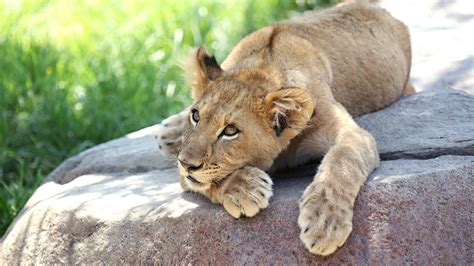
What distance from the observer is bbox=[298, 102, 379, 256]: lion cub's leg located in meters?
3.14

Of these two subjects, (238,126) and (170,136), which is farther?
(170,136)

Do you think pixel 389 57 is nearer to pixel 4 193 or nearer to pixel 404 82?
pixel 404 82

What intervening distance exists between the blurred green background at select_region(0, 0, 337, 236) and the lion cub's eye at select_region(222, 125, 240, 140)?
91.1 inches

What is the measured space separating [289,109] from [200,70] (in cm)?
50

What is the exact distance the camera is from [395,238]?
3.28 meters

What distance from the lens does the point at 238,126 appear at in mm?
3535

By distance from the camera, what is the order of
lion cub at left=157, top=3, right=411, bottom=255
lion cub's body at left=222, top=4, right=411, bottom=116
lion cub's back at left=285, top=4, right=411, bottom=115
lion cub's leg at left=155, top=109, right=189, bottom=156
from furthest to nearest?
lion cub's back at left=285, top=4, right=411, bottom=115, lion cub's leg at left=155, top=109, right=189, bottom=156, lion cub's body at left=222, top=4, right=411, bottom=116, lion cub at left=157, top=3, right=411, bottom=255

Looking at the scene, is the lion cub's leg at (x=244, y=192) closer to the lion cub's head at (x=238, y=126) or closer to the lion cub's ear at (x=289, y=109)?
the lion cub's head at (x=238, y=126)

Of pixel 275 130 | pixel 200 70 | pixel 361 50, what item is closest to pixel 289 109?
pixel 275 130

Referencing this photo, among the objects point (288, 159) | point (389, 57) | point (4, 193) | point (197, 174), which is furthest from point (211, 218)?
point (4, 193)

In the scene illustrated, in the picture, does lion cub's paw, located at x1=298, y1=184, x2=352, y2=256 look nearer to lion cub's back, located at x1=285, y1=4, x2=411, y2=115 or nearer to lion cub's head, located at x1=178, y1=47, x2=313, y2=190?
lion cub's head, located at x1=178, y1=47, x2=313, y2=190

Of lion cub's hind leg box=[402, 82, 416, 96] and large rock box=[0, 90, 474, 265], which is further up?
large rock box=[0, 90, 474, 265]

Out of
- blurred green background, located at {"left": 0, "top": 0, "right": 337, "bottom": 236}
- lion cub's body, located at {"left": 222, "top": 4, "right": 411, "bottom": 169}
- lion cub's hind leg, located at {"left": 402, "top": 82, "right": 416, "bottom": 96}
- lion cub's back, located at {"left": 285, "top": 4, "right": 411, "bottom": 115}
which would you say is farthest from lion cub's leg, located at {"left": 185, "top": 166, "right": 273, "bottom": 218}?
blurred green background, located at {"left": 0, "top": 0, "right": 337, "bottom": 236}

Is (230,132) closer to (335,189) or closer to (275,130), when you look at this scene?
(275,130)
